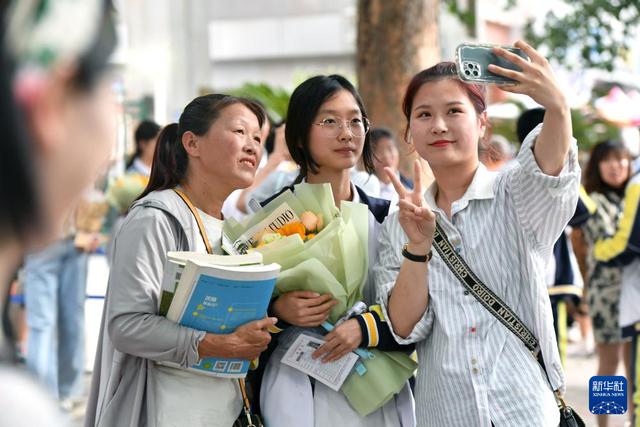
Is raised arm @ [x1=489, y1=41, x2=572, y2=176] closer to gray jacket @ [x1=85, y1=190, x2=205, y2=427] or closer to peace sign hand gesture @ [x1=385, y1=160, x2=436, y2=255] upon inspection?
peace sign hand gesture @ [x1=385, y1=160, x2=436, y2=255]

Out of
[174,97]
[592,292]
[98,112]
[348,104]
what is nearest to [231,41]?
[174,97]

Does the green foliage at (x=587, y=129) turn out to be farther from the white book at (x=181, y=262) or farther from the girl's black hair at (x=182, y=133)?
the white book at (x=181, y=262)

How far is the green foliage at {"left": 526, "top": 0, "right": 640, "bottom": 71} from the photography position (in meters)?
9.66

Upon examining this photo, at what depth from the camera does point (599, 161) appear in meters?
7.44

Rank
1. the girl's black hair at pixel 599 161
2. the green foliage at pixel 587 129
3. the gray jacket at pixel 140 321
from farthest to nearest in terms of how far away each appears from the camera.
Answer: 1. the green foliage at pixel 587 129
2. the girl's black hair at pixel 599 161
3. the gray jacket at pixel 140 321

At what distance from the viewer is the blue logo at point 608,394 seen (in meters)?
3.44

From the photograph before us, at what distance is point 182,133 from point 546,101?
1.29 meters

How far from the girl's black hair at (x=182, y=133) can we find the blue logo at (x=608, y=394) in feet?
4.91

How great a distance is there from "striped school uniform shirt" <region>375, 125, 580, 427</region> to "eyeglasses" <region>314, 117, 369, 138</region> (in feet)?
2.06

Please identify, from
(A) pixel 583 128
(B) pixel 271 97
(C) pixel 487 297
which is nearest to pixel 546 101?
(C) pixel 487 297

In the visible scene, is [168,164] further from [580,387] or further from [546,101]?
[580,387]

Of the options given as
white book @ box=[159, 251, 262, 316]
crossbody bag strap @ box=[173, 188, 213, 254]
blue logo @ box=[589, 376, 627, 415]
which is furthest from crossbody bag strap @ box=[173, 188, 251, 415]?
blue logo @ box=[589, 376, 627, 415]

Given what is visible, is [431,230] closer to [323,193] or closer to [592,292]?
[323,193]

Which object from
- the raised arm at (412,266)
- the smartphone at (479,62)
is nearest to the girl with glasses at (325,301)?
the raised arm at (412,266)
